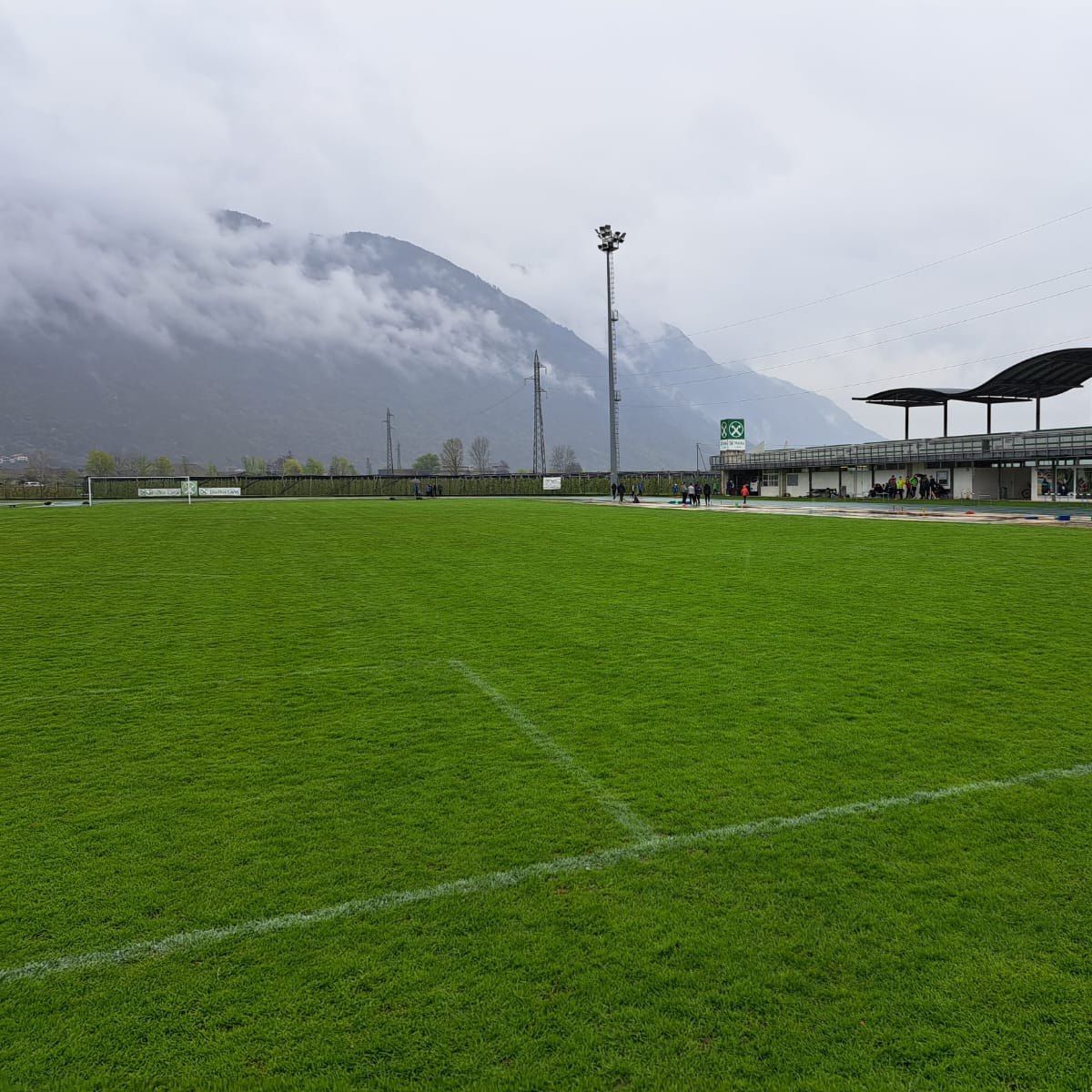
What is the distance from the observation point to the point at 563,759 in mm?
5656

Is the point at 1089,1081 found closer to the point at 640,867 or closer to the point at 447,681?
the point at 640,867

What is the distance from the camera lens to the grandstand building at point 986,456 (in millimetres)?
48594

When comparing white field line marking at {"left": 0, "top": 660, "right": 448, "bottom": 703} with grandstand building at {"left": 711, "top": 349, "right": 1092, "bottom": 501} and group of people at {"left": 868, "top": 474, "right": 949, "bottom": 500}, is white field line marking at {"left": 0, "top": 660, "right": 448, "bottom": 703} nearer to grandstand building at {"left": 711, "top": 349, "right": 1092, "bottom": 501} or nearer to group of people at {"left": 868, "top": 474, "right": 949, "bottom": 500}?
grandstand building at {"left": 711, "top": 349, "right": 1092, "bottom": 501}

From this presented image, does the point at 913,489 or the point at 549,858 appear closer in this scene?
the point at 549,858

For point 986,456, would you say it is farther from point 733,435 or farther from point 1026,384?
point 733,435

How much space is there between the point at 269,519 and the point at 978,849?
36.4 meters

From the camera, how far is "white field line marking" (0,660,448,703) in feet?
24.0

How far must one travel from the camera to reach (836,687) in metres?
7.29

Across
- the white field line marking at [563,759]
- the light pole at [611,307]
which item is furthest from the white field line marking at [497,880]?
the light pole at [611,307]

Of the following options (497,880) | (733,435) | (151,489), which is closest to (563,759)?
(497,880)

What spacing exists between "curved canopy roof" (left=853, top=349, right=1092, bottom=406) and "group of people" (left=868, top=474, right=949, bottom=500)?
6799 millimetres

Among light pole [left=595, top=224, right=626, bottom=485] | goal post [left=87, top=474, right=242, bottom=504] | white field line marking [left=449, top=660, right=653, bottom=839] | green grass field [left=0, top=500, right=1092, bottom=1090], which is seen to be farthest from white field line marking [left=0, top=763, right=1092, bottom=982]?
goal post [left=87, top=474, right=242, bottom=504]

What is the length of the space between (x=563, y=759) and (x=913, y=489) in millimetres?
60888

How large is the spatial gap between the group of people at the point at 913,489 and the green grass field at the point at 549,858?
52063 mm
